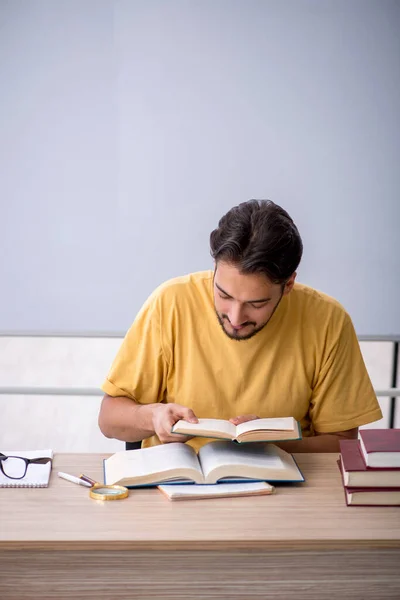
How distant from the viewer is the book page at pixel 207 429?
162 centimetres

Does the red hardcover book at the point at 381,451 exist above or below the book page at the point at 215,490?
above

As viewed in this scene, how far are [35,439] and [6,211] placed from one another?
40.5 inches

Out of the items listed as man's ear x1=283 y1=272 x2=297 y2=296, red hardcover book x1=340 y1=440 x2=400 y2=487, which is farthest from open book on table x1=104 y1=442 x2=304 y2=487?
man's ear x1=283 y1=272 x2=297 y2=296

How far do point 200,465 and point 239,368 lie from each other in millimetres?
355

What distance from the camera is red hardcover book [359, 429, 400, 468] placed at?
1.59 m

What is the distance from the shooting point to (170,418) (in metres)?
1.75

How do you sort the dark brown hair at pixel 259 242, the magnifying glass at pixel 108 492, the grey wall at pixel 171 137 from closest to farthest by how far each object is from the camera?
1. the magnifying glass at pixel 108 492
2. the dark brown hair at pixel 259 242
3. the grey wall at pixel 171 137

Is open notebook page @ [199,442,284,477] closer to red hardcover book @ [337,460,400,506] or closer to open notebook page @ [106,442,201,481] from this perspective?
open notebook page @ [106,442,201,481]

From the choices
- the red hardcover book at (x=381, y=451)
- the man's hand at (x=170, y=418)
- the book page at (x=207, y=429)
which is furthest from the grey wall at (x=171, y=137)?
the red hardcover book at (x=381, y=451)

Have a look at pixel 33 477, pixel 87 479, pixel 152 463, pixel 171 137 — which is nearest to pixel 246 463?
pixel 152 463

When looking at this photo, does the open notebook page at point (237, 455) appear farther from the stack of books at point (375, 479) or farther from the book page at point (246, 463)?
the stack of books at point (375, 479)

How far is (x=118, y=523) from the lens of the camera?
1479 mm

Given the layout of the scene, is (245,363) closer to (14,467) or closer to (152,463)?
(152,463)

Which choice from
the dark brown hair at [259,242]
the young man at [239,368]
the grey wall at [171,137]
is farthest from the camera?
Result: the grey wall at [171,137]
